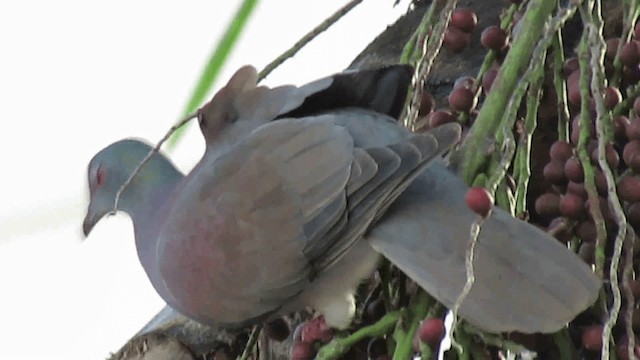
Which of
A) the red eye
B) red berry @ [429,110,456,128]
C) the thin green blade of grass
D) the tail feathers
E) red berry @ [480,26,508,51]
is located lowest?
the tail feathers

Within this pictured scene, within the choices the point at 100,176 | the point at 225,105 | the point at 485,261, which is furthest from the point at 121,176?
the point at 485,261

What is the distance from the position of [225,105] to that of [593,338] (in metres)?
0.39

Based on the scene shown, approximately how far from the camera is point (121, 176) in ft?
3.50

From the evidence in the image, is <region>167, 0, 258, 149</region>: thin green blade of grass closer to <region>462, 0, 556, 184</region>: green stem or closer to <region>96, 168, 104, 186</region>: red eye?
<region>462, 0, 556, 184</region>: green stem

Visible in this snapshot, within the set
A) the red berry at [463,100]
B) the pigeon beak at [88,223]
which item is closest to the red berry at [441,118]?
the red berry at [463,100]

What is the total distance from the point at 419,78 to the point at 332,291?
183 mm

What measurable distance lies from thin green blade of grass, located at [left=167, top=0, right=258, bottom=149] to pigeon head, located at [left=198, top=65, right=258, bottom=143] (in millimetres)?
127

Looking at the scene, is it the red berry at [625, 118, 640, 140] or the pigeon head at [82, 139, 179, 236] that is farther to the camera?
the pigeon head at [82, 139, 179, 236]

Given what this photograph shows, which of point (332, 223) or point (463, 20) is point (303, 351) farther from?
point (463, 20)

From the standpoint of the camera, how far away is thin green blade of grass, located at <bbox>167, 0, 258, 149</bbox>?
0.73 metres

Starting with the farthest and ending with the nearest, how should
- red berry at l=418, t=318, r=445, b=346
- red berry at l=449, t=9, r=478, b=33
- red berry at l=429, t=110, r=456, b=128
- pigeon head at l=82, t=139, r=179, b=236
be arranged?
pigeon head at l=82, t=139, r=179, b=236 < red berry at l=449, t=9, r=478, b=33 < red berry at l=429, t=110, r=456, b=128 < red berry at l=418, t=318, r=445, b=346

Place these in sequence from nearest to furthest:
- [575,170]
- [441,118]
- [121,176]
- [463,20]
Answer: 1. [575,170]
2. [441,118]
3. [463,20]
4. [121,176]

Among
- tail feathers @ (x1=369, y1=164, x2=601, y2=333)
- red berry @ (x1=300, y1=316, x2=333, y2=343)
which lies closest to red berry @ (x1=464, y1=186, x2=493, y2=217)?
tail feathers @ (x1=369, y1=164, x2=601, y2=333)

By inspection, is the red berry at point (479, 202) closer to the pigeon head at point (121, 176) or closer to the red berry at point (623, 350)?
the red berry at point (623, 350)
